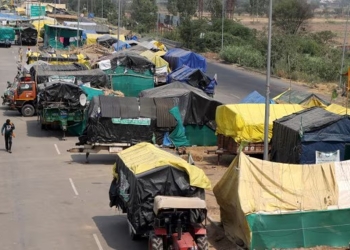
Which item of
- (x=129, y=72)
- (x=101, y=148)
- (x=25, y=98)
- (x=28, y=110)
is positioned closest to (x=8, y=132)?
(x=101, y=148)

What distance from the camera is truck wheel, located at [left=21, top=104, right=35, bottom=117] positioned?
39.7m

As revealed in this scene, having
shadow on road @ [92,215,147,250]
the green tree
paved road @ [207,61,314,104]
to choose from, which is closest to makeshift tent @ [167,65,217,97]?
A: paved road @ [207,61,314,104]

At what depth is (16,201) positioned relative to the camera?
22.8 m

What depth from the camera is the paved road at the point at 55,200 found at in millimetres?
18875

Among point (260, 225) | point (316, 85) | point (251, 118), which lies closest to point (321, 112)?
point (251, 118)

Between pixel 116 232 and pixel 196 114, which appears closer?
pixel 116 232

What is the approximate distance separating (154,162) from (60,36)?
223 feet

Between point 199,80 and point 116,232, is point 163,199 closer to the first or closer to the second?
point 116,232

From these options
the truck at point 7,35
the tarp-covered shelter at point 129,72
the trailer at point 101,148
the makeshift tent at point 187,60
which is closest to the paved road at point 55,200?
the trailer at point 101,148

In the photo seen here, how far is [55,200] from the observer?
75.8 feet

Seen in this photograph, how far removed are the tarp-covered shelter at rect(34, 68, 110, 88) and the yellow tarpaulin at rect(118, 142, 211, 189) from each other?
2023cm

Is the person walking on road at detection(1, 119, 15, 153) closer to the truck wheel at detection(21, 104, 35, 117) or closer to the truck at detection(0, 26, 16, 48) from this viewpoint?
the truck wheel at detection(21, 104, 35, 117)

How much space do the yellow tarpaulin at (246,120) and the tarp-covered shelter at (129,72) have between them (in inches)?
647

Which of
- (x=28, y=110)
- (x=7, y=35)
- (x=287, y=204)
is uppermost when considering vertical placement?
(x=287, y=204)
